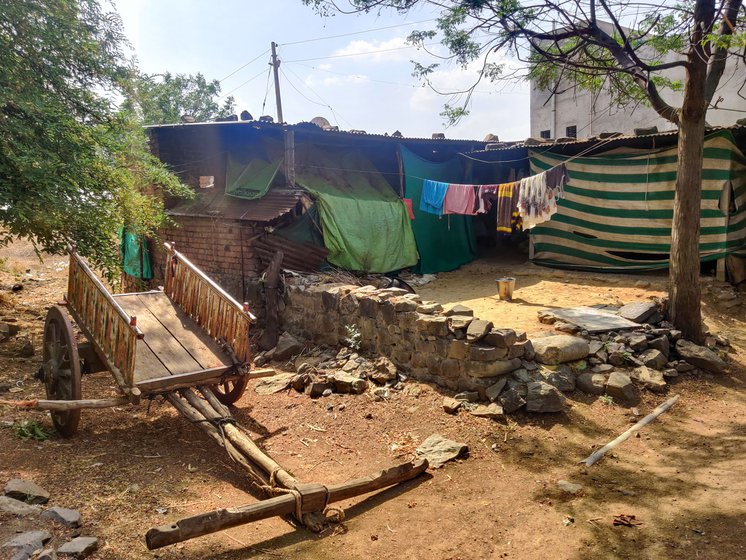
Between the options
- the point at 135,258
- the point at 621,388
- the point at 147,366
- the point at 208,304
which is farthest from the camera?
the point at 135,258

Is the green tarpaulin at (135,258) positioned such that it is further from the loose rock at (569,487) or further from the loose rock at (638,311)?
the loose rock at (569,487)

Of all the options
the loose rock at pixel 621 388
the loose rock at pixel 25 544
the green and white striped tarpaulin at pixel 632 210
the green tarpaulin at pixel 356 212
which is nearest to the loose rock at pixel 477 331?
the loose rock at pixel 621 388

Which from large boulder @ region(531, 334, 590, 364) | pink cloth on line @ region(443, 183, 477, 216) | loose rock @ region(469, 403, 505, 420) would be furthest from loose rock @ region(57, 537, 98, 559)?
pink cloth on line @ region(443, 183, 477, 216)

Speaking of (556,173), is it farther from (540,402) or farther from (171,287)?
→ (171,287)

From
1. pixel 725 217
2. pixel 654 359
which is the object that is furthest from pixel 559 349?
pixel 725 217

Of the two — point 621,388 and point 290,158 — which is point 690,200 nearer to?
point 621,388

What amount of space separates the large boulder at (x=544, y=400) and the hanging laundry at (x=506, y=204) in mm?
5607

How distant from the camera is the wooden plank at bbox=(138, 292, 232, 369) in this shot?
476 centimetres

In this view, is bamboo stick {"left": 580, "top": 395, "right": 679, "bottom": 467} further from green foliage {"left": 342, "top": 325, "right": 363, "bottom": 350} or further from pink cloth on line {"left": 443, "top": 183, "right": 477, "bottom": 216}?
pink cloth on line {"left": 443, "top": 183, "right": 477, "bottom": 216}

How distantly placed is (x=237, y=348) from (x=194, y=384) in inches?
19.1

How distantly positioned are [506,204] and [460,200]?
1.03 m

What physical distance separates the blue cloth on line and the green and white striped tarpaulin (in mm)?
2042

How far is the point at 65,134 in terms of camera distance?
20.0ft

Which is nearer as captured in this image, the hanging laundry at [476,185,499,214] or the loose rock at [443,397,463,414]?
the loose rock at [443,397,463,414]
